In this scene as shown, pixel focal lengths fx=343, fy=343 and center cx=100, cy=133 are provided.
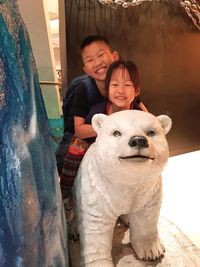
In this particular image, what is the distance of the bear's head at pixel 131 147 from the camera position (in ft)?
3.02

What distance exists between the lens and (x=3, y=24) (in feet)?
2.56

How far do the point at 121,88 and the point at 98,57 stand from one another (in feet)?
0.50

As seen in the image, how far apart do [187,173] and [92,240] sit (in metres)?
1.43

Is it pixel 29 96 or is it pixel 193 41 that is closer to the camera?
pixel 29 96

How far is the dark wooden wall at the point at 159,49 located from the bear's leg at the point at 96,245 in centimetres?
100

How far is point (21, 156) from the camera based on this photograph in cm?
82

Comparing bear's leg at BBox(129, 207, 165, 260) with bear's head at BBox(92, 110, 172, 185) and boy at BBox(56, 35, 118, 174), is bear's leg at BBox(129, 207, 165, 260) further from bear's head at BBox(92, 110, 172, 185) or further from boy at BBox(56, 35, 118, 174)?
boy at BBox(56, 35, 118, 174)

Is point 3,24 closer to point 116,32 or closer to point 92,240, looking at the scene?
point 92,240

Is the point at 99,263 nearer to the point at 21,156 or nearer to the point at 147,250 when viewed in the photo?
the point at 147,250

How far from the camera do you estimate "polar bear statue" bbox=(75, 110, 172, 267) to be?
3.09ft

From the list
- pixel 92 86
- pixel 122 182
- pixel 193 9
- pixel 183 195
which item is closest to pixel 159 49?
pixel 193 9

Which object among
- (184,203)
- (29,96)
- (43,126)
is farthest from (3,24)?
(184,203)

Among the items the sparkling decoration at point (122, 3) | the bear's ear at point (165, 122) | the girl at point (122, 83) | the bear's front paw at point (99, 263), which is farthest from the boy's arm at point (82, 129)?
the sparkling decoration at point (122, 3)

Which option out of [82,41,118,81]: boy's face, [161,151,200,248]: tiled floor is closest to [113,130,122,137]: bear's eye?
[82,41,118,81]: boy's face
